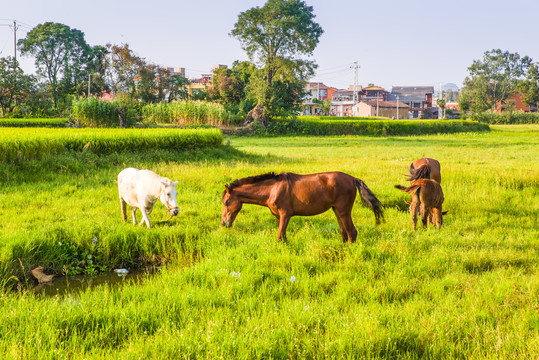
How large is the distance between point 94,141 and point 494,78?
96.0 meters

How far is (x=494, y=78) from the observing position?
9238 cm

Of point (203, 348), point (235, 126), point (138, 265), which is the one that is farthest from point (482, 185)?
point (235, 126)

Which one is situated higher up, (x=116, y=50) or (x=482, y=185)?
(x=116, y=50)

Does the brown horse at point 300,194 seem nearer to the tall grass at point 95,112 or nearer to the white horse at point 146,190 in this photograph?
the white horse at point 146,190

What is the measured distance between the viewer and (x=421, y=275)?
562 centimetres

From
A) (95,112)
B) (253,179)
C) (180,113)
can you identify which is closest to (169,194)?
(253,179)

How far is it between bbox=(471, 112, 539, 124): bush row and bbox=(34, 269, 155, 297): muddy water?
7436 centimetres

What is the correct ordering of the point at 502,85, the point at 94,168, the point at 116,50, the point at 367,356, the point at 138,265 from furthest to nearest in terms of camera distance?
the point at 502,85 < the point at 116,50 < the point at 94,168 < the point at 138,265 < the point at 367,356

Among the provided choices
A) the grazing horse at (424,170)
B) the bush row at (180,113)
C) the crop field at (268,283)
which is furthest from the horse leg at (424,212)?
the bush row at (180,113)

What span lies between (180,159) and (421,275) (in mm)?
12331

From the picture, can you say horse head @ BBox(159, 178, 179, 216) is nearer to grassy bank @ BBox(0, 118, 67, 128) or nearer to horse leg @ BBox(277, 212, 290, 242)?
horse leg @ BBox(277, 212, 290, 242)

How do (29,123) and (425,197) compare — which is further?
(29,123)

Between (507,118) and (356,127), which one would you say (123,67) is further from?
(507,118)

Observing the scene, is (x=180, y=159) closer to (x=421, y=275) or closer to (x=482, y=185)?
(x=482, y=185)
